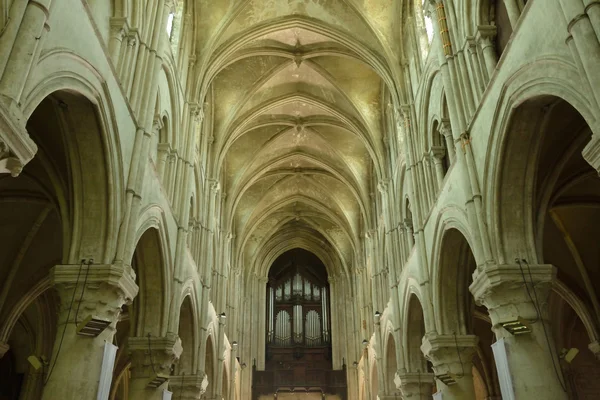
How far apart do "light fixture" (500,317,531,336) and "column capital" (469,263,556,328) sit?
0.24m

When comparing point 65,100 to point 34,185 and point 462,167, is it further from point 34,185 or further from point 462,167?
point 462,167

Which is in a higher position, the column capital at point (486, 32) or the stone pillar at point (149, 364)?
the column capital at point (486, 32)

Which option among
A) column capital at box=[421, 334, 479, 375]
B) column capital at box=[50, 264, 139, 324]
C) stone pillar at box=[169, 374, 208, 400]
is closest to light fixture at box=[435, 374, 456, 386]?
column capital at box=[421, 334, 479, 375]

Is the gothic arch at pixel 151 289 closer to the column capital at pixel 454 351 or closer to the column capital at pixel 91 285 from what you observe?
the column capital at pixel 91 285

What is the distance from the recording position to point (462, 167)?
41.3 feet

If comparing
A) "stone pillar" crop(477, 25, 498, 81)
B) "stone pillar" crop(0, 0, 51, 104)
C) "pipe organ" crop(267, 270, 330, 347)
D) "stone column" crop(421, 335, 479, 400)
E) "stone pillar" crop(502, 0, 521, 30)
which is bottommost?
"stone column" crop(421, 335, 479, 400)

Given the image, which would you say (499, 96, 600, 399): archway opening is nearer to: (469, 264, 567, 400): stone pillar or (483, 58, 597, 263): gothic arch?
(483, 58, 597, 263): gothic arch

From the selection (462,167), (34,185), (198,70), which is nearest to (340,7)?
(198,70)

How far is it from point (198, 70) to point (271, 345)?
907 inches

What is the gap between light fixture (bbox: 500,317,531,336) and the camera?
10.1 meters

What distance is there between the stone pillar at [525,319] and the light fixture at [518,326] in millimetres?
70

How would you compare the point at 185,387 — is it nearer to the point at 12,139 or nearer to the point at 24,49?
the point at 12,139

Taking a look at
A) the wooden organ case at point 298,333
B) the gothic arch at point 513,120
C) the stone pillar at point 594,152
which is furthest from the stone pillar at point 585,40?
the wooden organ case at point 298,333

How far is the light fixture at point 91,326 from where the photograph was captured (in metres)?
9.80
